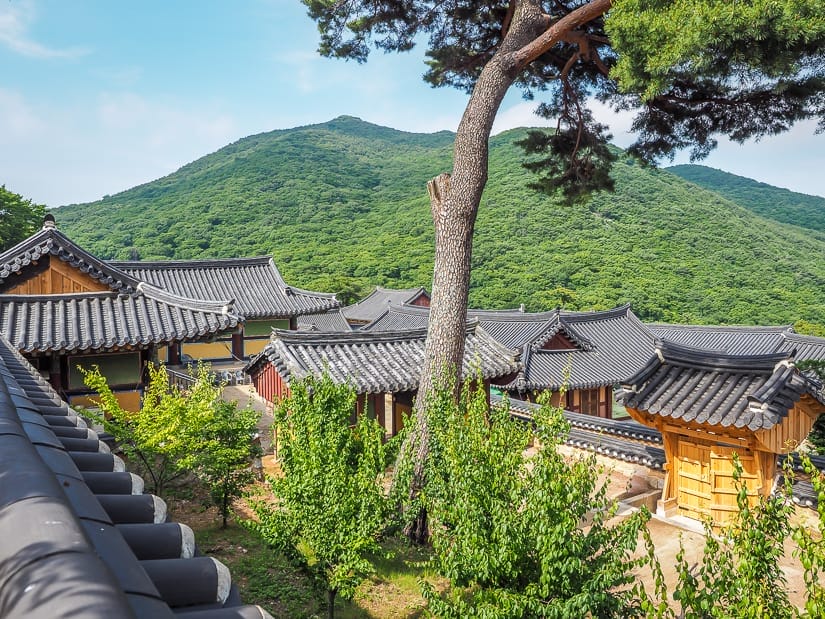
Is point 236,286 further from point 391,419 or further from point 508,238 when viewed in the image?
point 508,238

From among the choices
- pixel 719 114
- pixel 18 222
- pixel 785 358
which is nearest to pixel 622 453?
pixel 785 358

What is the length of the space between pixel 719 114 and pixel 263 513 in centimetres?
1009

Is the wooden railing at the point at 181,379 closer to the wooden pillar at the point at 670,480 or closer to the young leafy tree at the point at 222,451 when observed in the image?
the young leafy tree at the point at 222,451

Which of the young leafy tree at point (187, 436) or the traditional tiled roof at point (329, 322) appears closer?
the young leafy tree at point (187, 436)

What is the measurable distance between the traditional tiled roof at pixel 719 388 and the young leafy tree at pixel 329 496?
6060mm

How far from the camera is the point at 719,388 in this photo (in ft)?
32.1

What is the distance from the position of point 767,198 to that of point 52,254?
112 meters

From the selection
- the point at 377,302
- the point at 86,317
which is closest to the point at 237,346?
the point at 86,317

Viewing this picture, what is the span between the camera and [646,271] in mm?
59000

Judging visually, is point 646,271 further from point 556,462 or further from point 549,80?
point 556,462

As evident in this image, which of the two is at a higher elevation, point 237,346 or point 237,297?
point 237,297

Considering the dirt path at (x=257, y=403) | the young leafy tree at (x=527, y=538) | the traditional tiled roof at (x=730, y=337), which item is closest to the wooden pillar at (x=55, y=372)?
the dirt path at (x=257, y=403)

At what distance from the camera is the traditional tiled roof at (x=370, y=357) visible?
12227 millimetres

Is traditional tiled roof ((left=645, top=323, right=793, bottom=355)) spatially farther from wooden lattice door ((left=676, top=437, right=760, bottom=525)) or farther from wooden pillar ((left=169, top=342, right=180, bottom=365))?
wooden pillar ((left=169, top=342, right=180, bottom=365))
